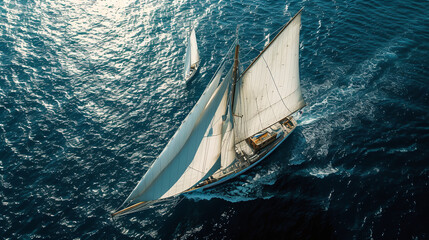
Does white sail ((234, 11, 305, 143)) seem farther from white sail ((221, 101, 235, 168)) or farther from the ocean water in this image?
the ocean water

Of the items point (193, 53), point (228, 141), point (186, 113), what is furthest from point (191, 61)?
point (228, 141)

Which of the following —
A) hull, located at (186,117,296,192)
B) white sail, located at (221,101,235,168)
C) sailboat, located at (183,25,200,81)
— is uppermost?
sailboat, located at (183,25,200,81)

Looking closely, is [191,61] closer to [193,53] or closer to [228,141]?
[193,53]

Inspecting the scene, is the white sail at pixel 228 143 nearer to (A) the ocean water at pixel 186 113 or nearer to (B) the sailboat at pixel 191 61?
(A) the ocean water at pixel 186 113

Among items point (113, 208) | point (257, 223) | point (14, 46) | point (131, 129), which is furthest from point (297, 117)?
point (14, 46)

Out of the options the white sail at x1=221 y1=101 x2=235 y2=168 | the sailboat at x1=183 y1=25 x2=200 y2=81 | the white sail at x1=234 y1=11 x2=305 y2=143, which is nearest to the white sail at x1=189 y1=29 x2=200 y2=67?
the sailboat at x1=183 y1=25 x2=200 y2=81

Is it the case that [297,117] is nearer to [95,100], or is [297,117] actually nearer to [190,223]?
[190,223]

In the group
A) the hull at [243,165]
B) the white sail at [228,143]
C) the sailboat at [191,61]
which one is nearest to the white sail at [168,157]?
the white sail at [228,143]

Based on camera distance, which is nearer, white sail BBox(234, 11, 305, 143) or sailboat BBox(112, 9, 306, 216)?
sailboat BBox(112, 9, 306, 216)
